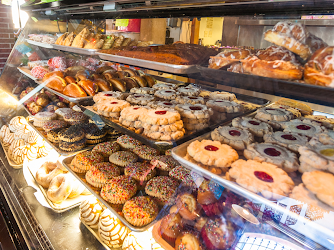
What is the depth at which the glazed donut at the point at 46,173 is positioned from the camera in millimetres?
2447

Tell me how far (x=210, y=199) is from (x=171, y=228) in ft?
1.13

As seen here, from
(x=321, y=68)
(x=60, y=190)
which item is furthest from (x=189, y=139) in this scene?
(x=60, y=190)

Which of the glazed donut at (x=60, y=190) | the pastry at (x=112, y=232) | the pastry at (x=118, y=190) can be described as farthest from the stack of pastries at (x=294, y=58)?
the glazed donut at (x=60, y=190)

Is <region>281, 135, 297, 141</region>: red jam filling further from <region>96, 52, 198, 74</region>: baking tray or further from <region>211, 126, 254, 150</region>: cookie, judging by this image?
<region>96, 52, 198, 74</region>: baking tray

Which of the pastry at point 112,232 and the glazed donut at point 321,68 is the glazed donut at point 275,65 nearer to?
the glazed donut at point 321,68

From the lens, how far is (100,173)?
1.97 metres

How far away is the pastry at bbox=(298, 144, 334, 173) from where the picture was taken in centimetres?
103

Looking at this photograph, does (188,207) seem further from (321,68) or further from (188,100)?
(321,68)

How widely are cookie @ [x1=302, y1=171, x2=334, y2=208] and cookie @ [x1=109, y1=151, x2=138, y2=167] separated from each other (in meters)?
1.53

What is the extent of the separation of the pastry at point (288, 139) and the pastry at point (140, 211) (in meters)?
0.98

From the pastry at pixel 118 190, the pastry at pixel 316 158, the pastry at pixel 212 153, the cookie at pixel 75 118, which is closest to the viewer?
the pastry at pixel 316 158

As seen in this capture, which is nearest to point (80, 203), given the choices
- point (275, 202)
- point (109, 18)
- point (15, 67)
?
point (275, 202)

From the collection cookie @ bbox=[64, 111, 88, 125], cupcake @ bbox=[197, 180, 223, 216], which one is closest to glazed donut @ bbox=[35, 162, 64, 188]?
cookie @ bbox=[64, 111, 88, 125]

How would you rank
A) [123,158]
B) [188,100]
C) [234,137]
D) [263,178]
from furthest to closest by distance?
[123,158] < [188,100] < [234,137] < [263,178]
